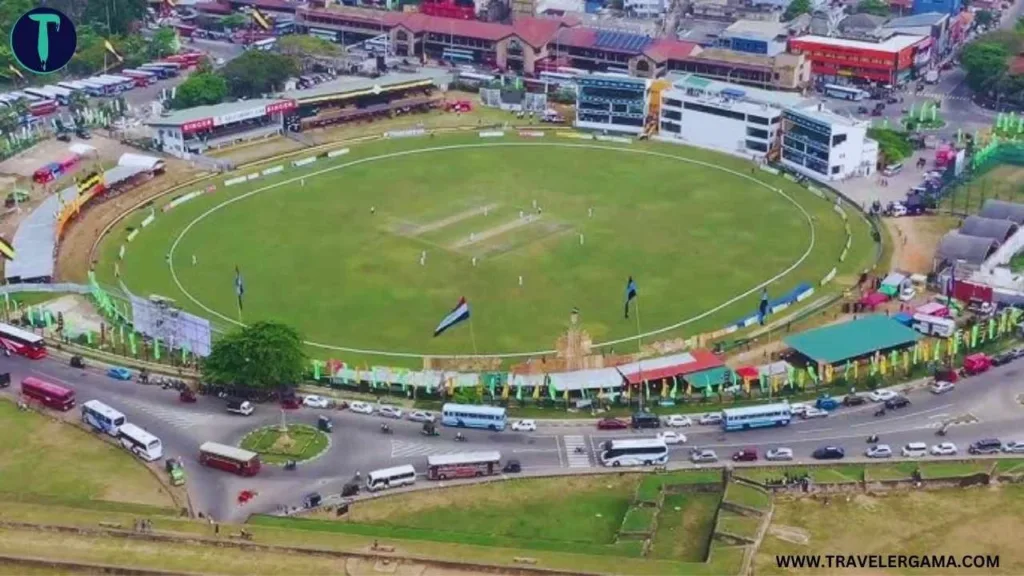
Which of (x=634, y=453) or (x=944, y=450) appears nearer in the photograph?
(x=634, y=453)

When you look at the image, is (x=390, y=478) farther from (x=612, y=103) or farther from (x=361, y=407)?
(x=612, y=103)

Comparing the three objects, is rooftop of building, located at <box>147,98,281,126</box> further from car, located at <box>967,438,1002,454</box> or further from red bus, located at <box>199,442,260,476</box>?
car, located at <box>967,438,1002,454</box>

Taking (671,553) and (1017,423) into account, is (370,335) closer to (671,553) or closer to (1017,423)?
(671,553)

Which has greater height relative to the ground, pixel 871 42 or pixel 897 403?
pixel 871 42

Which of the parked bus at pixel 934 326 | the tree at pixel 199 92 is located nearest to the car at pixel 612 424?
the parked bus at pixel 934 326

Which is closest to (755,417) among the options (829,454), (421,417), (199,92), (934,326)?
(829,454)

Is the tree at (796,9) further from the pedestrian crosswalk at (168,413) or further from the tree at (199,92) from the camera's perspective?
the pedestrian crosswalk at (168,413)
